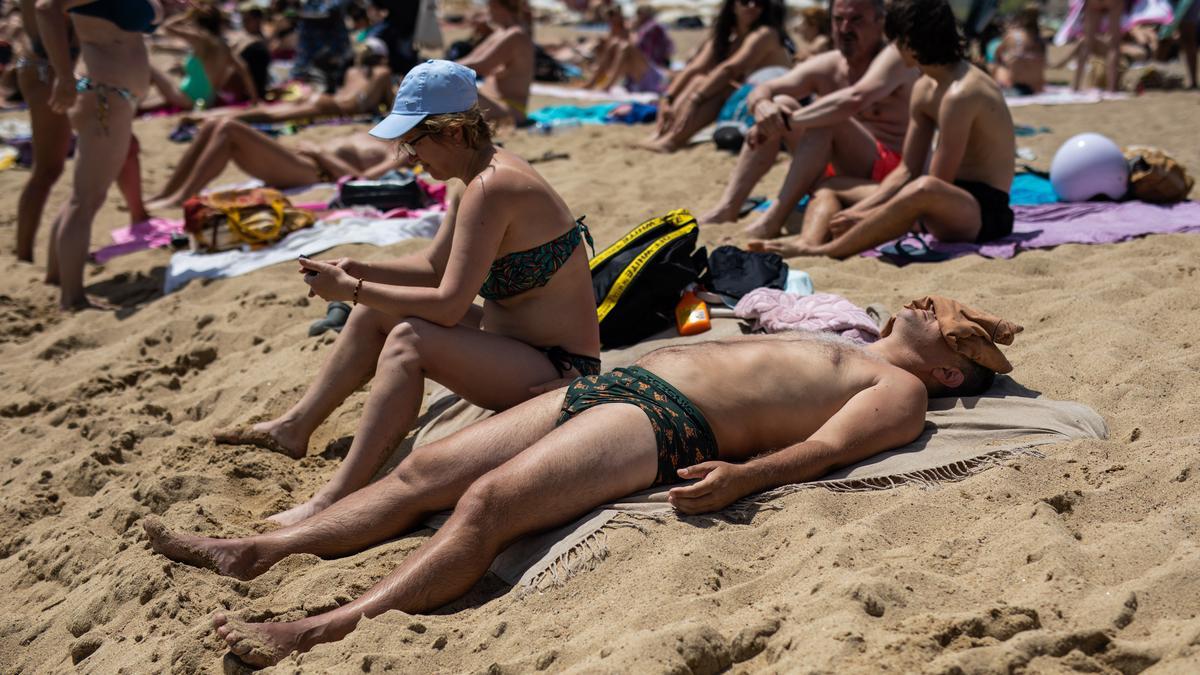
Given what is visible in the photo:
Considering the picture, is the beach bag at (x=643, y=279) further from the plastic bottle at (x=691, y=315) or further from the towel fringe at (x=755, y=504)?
the towel fringe at (x=755, y=504)

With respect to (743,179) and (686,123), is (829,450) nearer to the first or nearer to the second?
(743,179)

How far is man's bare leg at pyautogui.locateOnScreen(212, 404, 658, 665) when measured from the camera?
2.73 metres

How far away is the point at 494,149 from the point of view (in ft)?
12.0

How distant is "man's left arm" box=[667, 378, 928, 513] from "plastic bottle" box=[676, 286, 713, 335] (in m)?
1.29

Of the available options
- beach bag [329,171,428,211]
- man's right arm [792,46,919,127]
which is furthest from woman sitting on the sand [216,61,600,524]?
beach bag [329,171,428,211]

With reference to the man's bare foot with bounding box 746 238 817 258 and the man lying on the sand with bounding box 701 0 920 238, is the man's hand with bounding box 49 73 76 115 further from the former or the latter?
the man's bare foot with bounding box 746 238 817 258

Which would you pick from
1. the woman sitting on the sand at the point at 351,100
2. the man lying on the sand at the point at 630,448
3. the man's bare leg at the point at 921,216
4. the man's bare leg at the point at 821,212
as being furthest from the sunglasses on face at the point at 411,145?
the woman sitting on the sand at the point at 351,100

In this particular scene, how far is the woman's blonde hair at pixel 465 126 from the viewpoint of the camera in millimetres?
3475

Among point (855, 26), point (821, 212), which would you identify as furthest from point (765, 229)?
point (855, 26)

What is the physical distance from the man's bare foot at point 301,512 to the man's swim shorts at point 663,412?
830 millimetres

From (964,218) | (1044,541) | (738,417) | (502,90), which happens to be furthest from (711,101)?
(1044,541)

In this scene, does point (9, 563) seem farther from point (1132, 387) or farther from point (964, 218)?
point (964, 218)

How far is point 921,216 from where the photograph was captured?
545 centimetres

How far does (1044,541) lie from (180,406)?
11.1 ft
